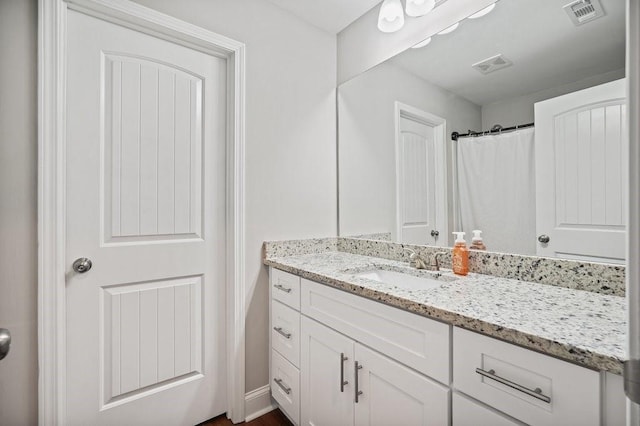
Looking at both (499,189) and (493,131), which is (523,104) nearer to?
(493,131)

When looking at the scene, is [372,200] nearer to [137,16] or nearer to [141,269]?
[141,269]

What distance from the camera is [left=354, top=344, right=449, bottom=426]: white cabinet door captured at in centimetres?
90

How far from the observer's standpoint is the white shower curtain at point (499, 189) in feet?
4.11

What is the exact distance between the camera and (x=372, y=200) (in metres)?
1.97

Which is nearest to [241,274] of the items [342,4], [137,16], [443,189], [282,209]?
[282,209]

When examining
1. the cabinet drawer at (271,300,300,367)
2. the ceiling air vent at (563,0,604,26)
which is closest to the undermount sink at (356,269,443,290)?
the cabinet drawer at (271,300,300,367)

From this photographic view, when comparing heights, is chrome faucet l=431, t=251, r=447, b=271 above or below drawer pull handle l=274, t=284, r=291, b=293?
above

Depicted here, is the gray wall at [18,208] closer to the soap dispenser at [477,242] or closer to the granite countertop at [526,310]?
the granite countertop at [526,310]

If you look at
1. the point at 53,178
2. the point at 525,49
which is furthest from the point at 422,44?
the point at 53,178

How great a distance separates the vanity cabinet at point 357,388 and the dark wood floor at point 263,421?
1.00 feet

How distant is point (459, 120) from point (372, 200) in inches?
27.2

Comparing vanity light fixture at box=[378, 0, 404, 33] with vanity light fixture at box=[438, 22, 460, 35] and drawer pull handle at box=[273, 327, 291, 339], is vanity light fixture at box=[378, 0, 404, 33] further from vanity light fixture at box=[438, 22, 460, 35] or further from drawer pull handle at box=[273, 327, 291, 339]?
drawer pull handle at box=[273, 327, 291, 339]

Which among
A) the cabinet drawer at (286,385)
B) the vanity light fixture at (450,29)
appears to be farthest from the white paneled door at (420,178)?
the cabinet drawer at (286,385)

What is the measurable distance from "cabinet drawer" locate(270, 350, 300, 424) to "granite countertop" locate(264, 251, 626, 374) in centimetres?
53
